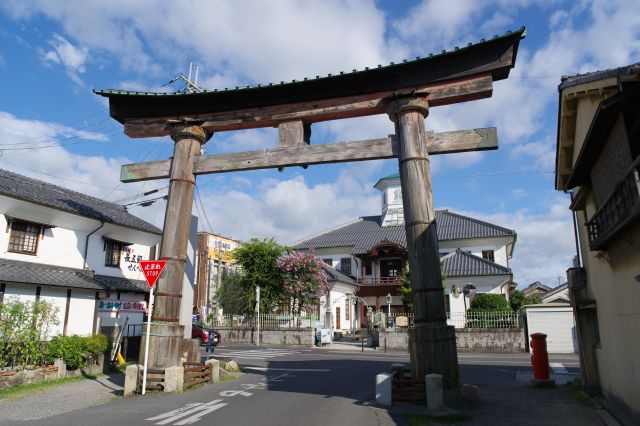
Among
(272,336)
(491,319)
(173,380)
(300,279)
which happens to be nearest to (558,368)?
(491,319)

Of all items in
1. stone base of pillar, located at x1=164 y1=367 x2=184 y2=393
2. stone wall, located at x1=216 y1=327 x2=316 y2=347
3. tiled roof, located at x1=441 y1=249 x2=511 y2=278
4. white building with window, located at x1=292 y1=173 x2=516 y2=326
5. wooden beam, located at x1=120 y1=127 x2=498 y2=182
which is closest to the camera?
wooden beam, located at x1=120 y1=127 x2=498 y2=182

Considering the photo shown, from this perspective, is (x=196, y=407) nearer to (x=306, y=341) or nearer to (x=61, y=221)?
(x=61, y=221)

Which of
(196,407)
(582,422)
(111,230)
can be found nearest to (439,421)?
(582,422)

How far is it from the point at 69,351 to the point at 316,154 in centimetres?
922

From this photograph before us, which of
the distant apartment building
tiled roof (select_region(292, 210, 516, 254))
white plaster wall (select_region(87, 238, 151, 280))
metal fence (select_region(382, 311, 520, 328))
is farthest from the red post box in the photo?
the distant apartment building

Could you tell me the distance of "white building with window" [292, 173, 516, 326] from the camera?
34.8 metres

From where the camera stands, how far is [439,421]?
7.35m

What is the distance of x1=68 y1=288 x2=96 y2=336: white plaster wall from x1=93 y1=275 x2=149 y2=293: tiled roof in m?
0.69

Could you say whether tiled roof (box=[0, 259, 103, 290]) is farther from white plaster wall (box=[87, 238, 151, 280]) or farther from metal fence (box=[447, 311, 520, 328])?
metal fence (box=[447, 311, 520, 328])

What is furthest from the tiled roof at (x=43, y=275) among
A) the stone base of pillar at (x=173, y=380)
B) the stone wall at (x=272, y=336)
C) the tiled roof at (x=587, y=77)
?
the tiled roof at (x=587, y=77)

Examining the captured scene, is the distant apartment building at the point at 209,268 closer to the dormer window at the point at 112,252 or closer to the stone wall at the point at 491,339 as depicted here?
Result: the dormer window at the point at 112,252

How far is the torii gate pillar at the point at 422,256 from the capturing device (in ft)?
27.6

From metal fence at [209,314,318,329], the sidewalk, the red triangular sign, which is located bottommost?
the sidewalk

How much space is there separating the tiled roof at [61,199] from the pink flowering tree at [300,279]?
448 inches
